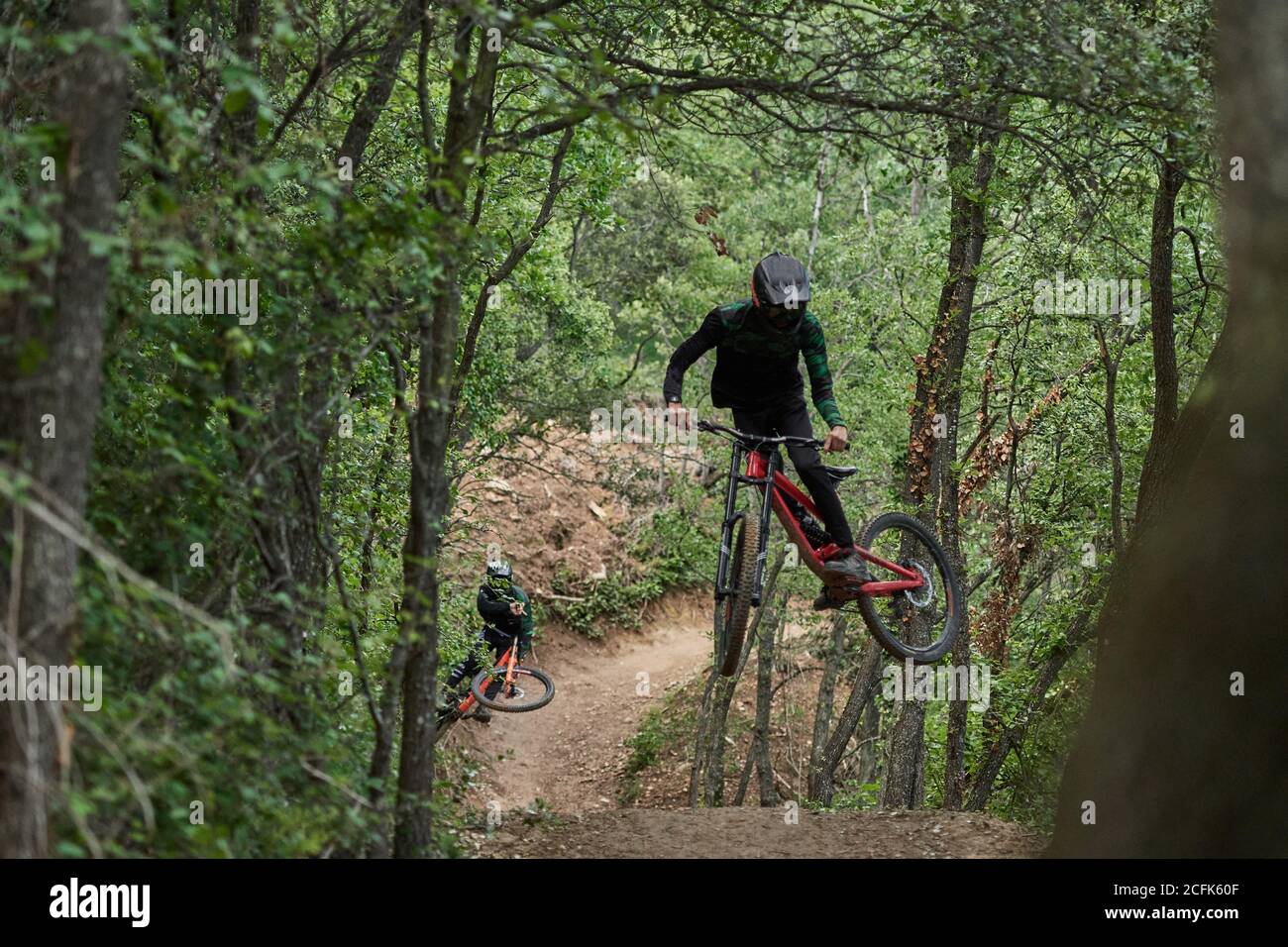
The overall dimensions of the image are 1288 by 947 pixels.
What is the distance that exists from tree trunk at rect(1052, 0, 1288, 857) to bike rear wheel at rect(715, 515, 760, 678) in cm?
321

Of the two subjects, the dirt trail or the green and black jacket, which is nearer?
the green and black jacket

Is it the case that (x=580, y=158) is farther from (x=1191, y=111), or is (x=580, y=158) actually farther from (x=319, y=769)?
(x=319, y=769)

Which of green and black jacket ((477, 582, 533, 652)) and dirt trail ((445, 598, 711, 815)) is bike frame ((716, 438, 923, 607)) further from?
dirt trail ((445, 598, 711, 815))

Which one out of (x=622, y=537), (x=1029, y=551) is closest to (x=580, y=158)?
(x=1029, y=551)

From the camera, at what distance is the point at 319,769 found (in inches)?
209

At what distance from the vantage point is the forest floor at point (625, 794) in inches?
324

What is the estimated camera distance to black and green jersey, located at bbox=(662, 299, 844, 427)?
26.0 ft

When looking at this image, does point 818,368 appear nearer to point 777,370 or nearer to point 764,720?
point 777,370

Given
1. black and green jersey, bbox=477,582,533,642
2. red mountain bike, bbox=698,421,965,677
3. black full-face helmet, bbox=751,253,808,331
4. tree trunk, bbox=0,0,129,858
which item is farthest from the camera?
black and green jersey, bbox=477,582,533,642

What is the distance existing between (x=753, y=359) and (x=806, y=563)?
1514 mm

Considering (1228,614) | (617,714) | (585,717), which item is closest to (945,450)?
(1228,614)

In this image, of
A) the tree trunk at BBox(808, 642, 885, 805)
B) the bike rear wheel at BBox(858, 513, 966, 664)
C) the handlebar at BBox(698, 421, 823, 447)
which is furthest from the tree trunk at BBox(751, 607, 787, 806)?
the handlebar at BBox(698, 421, 823, 447)

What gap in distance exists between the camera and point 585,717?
77.7 feet
